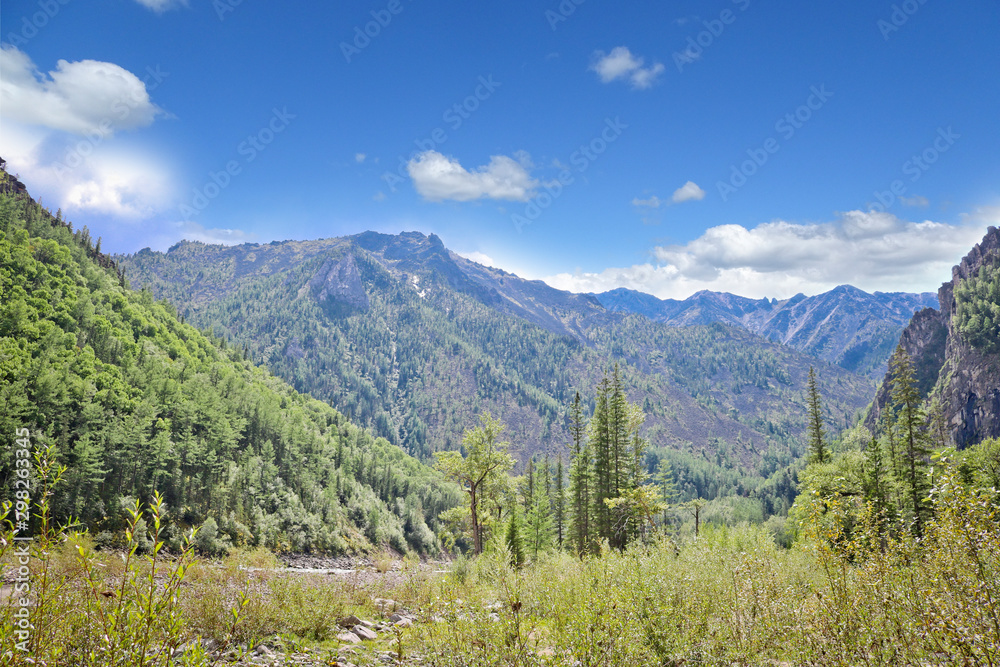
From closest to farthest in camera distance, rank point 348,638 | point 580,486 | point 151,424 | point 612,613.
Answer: point 612,613 < point 348,638 < point 580,486 < point 151,424

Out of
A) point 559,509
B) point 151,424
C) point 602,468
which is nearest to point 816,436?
point 602,468

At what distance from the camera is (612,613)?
29.2 ft

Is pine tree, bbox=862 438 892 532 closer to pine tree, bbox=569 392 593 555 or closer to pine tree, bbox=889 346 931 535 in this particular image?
pine tree, bbox=889 346 931 535

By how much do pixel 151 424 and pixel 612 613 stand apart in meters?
54.4

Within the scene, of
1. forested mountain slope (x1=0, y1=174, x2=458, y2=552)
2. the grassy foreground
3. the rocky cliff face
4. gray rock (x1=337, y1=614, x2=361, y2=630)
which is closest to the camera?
→ the grassy foreground

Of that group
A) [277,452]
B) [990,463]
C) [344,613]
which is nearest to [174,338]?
[277,452]

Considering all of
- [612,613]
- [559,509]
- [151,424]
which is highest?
[151,424]

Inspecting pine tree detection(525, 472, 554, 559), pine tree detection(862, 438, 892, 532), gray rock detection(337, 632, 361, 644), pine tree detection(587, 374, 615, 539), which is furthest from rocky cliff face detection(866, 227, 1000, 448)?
gray rock detection(337, 632, 361, 644)

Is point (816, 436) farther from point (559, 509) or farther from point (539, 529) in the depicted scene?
point (539, 529)

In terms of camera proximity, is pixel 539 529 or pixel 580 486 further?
pixel 539 529

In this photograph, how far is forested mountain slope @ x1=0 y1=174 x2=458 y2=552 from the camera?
39.4 metres

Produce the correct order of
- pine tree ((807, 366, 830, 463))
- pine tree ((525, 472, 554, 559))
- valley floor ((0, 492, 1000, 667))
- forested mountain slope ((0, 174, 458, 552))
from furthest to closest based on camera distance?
pine tree ((807, 366, 830, 463)), pine tree ((525, 472, 554, 559)), forested mountain slope ((0, 174, 458, 552)), valley floor ((0, 492, 1000, 667))

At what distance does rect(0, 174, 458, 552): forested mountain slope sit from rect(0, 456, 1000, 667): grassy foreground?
76.7 ft

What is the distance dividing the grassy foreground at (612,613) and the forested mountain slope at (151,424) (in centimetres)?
2338
